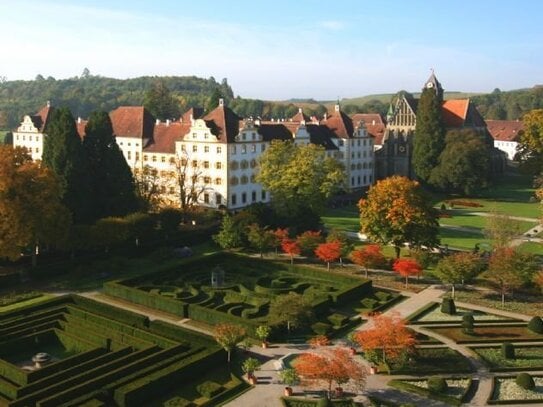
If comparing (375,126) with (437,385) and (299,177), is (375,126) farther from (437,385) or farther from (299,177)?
(437,385)

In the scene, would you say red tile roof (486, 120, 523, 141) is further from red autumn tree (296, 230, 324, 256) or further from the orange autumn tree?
the orange autumn tree

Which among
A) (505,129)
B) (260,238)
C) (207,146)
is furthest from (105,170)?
(505,129)

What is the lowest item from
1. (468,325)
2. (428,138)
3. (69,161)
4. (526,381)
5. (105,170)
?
(526,381)

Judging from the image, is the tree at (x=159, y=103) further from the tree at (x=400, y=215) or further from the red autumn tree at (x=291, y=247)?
the tree at (x=400, y=215)

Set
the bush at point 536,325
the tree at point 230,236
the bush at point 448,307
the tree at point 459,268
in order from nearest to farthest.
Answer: the bush at point 536,325 < the bush at point 448,307 < the tree at point 459,268 < the tree at point 230,236

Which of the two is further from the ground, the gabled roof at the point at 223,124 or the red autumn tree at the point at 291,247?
the gabled roof at the point at 223,124

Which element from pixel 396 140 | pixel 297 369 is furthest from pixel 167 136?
pixel 297 369

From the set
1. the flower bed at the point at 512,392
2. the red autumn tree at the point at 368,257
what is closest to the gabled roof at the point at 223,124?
the red autumn tree at the point at 368,257
